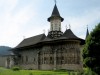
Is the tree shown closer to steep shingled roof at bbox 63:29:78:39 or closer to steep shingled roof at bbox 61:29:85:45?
steep shingled roof at bbox 61:29:85:45

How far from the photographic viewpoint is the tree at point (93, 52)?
3063 cm

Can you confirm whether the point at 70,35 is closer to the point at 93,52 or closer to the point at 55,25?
the point at 55,25

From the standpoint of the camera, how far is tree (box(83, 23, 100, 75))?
3063cm

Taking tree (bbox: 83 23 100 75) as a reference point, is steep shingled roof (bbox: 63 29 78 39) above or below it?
above

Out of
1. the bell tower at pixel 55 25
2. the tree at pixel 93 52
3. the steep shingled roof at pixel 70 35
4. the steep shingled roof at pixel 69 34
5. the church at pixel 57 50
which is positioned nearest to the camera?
the tree at pixel 93 52

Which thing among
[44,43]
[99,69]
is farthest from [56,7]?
[99,69]

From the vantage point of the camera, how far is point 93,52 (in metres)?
31.3

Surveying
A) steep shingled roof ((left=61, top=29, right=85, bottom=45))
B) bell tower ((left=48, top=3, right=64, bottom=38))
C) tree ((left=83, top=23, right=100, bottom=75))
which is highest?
bell tower ((left=48, top=3, right=64, bottom=38))

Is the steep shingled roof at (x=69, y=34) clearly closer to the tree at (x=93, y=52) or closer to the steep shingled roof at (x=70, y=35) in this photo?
the steep shingled roof at (x=70, y=35)

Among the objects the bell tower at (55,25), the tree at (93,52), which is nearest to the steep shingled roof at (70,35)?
the bell tower at (55,25)

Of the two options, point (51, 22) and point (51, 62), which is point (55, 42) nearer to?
point (51, 62)

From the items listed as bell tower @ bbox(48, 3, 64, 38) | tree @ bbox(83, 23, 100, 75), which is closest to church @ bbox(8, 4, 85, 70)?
bell tower @ bbox(48, 3, 64, 38)

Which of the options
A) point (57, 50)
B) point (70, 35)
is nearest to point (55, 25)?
point (70, 35)

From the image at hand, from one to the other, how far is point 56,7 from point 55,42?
1335 cm
